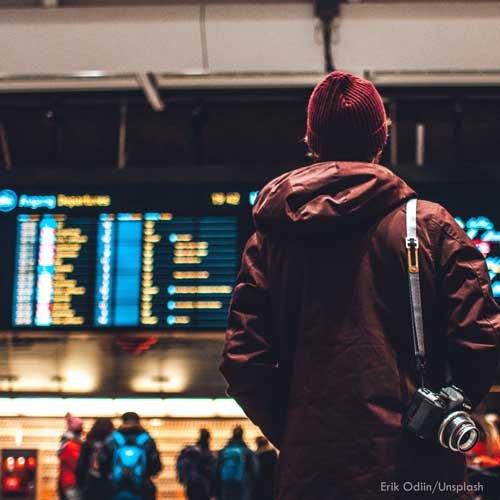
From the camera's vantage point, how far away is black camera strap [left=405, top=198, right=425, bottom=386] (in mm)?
1655

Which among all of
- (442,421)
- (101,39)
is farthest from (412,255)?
(101,39)

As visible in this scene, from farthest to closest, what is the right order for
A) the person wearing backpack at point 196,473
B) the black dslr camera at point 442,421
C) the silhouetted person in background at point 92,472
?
the person wearing backpack at point 196,473 < the silhouetted person in background at point 92,472 < the black dslr camera at point 442,421

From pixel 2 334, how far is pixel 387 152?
13.4 ft

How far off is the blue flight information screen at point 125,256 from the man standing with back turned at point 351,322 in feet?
13.7

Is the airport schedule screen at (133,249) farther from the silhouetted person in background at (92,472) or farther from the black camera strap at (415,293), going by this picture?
the black camera strap at (415,293)

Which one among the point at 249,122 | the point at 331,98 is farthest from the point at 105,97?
the point at 331,98

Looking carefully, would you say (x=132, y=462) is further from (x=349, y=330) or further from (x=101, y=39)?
(x=349, y=330)

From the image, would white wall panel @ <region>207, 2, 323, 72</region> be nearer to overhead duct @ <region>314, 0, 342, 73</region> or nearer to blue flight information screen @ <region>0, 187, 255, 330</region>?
overhead duct @ <region>314, 0, 342, 73</region>

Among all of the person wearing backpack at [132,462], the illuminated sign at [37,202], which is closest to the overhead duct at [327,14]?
the illuminated sign at [37,202]

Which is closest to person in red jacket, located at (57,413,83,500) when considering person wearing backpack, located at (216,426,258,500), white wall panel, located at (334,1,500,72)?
person wearing backpack, located at (216,426,258,500)

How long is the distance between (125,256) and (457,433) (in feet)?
15.3

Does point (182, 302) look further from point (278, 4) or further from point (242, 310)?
point (242, 310)

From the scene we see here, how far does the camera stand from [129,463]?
7152 millimetres

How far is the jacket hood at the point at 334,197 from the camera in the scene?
1.71m
